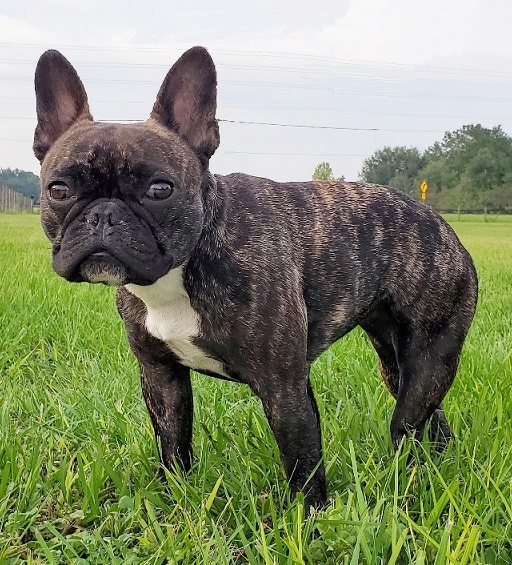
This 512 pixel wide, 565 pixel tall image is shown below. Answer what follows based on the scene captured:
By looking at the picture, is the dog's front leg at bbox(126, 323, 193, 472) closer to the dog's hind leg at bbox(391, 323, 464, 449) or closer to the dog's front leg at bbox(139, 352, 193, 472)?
the dog's front leg at bbox(139, 352, 193, 472)

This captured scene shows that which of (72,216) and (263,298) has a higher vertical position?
(72,216)

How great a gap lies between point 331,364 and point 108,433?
1552 millimetres

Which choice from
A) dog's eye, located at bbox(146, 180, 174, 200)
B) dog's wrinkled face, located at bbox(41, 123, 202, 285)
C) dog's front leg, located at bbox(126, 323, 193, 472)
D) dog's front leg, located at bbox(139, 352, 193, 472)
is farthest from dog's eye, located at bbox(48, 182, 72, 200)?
dog's front leg, located at bbox(139, 352, 193, 472)

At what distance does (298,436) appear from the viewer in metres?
2.61

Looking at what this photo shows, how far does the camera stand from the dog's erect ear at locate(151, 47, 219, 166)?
255 centimetres

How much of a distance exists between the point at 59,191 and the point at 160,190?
1.00 ft

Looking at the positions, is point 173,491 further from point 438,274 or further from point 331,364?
point 331,364

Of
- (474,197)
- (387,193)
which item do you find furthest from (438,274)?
(474,197)

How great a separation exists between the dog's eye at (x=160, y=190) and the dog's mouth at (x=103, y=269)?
0.23 meters

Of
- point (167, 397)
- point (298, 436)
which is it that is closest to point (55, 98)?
point (167, 397)

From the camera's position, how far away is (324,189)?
10.0 feet

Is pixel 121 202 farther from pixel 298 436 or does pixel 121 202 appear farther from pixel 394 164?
pixel 394 164

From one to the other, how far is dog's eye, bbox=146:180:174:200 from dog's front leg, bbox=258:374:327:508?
28.7 inches

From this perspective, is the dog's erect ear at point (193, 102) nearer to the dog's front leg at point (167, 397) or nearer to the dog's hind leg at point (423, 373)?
the dog's front leg at point (167, 397)
